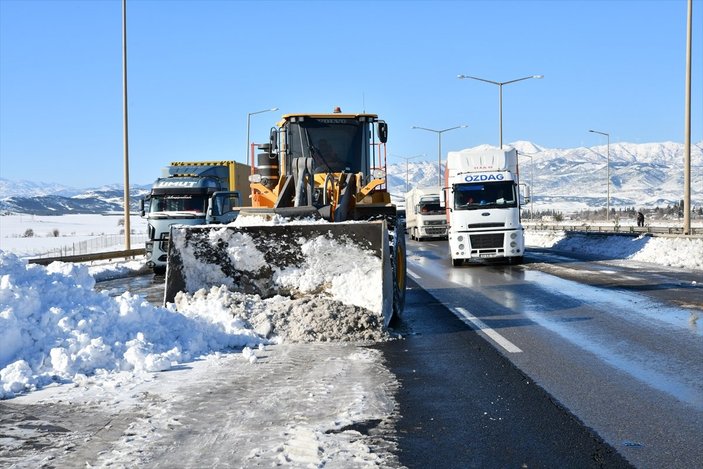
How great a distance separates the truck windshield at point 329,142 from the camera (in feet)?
44.4

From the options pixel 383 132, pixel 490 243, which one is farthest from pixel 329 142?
pixel 490 243

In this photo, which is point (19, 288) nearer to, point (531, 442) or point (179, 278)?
point (179, 278)

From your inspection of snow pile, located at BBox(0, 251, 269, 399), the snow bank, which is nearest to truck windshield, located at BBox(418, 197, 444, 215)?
the snow bank

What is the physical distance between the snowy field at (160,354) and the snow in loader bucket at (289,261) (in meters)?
0.29

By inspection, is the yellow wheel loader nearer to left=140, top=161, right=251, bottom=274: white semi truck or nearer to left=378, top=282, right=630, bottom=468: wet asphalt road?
left=378, top=282, right=630, bottom=468: wet asphalt road

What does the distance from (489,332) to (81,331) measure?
15.7ft

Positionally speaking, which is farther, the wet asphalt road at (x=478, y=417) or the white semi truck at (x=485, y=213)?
the white semi truck at (x=485, y=213)

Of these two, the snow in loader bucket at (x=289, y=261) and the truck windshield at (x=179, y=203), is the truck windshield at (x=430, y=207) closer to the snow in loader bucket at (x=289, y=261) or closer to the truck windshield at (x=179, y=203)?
the truck windshield at (x=179, y=203)

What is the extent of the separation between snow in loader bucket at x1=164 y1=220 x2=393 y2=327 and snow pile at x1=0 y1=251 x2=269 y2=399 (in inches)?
35.3

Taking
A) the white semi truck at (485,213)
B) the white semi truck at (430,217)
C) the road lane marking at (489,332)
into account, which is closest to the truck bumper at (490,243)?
the white semi truck at (485,213)

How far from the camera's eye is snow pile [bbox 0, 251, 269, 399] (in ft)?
22.9

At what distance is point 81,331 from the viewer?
7.62 meters

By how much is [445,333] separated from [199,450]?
16.5 feet

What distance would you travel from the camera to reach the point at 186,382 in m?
6.68
